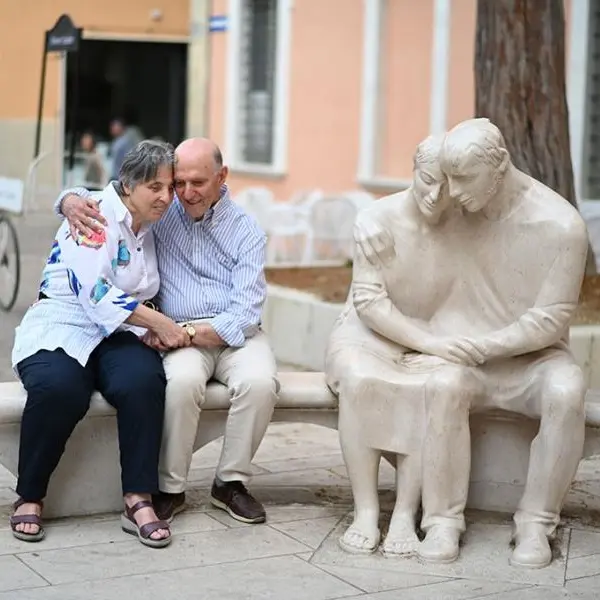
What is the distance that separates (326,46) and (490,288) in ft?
34.9

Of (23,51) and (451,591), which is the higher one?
(23,51)

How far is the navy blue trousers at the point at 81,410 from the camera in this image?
4.50 m

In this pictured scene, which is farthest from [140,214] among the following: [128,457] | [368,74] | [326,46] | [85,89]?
[85,89]

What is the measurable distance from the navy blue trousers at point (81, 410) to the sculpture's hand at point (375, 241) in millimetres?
820

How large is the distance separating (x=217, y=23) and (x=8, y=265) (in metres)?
7.99

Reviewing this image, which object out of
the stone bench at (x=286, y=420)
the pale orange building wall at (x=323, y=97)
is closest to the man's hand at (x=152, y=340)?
the stone bench at (x=286, y=420)

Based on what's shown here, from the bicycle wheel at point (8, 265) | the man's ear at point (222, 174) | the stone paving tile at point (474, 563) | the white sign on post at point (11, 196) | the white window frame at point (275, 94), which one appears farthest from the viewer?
the white window frame at point (275, 94)

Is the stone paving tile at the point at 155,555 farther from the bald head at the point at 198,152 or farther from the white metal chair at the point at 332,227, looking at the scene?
the white metal chair at the point at 332,227

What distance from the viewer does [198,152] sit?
4.80m

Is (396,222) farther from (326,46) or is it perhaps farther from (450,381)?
(326,46)

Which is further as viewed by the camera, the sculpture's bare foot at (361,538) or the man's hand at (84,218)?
the man's hand at (84,218)

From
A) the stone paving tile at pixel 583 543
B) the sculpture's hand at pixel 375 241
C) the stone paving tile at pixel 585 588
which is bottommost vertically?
the stone paving tile at pixel 585 588

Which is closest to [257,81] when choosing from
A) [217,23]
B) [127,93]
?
[217,23]

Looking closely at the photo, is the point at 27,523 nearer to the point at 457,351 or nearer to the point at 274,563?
the point at 274,563
